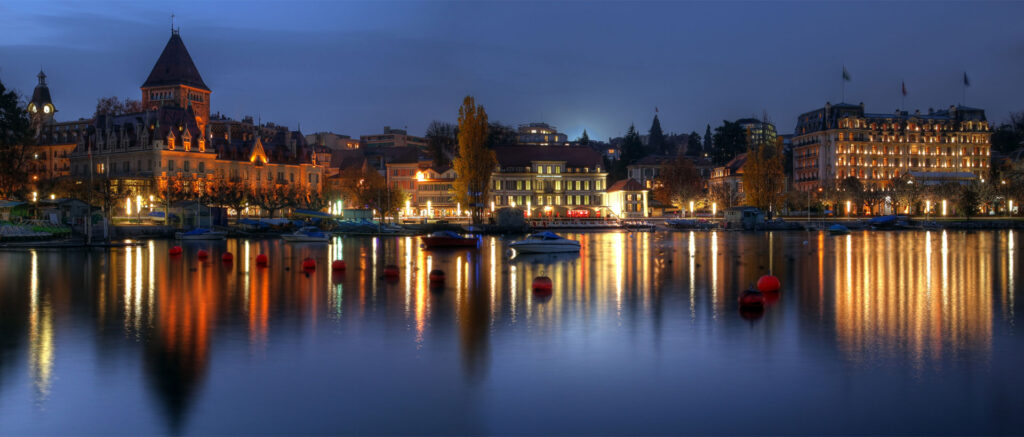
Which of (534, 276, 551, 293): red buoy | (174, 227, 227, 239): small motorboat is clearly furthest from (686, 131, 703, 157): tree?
(534, 276, 551, 293): red buoy

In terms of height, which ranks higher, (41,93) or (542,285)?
(41,93)

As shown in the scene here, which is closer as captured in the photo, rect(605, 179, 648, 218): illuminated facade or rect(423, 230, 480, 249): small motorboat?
rect(423, 230, 480, 249): small motorboat

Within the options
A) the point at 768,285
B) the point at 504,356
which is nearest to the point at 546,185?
the point at 768,285

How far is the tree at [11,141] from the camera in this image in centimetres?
6140

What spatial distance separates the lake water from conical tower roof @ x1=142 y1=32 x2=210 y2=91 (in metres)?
83.3

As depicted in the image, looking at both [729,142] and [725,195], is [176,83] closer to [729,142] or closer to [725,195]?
[725,195]

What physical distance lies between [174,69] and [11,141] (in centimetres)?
4992

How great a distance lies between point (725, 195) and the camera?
372 feet

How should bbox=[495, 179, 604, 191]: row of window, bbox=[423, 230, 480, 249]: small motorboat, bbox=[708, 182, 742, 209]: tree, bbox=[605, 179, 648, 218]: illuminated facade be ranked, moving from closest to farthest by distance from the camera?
bbox=[423, 230, 480, 249]: small motorboat → bbox=[495, 179, 604, 191]: row of window → bbox=[605, 179, 648, 218]: illuminated facade → bbox=[708, 182, 742, 209]: tree

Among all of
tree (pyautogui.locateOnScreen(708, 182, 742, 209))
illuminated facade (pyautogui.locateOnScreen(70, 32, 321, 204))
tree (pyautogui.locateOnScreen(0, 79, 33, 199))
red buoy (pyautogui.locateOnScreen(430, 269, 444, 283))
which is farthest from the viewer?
tree (pyautogui.locateOnScreen(708, 182, 742, 209))

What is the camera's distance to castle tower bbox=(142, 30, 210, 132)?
107m

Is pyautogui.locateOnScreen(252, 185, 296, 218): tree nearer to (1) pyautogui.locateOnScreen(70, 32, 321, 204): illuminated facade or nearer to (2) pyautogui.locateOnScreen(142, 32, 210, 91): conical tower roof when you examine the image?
(1) pyautogui.locateOnScreen(70, 32, 321, 204): illuminated facade

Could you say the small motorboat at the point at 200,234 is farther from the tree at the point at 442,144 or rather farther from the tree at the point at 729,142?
the tree at the point at 729,142

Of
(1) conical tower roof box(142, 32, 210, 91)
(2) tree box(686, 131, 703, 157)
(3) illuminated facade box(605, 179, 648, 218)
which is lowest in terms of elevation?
(3) illuminated facade box(605, 179, 648, 218)
